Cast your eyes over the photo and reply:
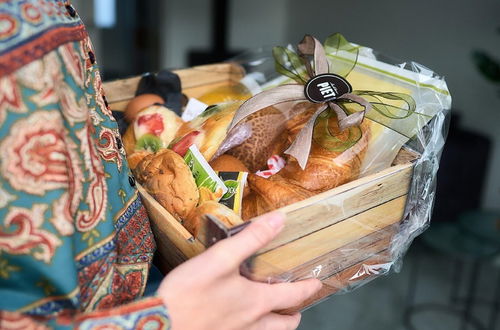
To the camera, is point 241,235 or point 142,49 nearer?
point 241,235

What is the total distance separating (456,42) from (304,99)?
2.31 metres

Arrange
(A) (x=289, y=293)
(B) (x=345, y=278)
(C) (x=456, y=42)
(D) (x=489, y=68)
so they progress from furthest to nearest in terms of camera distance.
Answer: (C) (x=456, y=42) → (D) (x=489, y=68) → (B) (x=345, y=278) → (A) (x=289, y=293)

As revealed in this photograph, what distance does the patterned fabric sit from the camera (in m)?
0.44

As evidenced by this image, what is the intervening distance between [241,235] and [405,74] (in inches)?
16.1

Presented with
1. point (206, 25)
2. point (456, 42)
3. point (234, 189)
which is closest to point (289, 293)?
point (234, 189)

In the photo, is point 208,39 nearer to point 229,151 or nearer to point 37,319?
point 229,151

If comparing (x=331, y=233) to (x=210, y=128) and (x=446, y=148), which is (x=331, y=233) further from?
(x=446, y=148)

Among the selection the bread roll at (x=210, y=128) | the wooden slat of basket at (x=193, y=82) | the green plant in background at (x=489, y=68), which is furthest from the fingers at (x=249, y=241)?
the green plant in background at (x=489, y=68)

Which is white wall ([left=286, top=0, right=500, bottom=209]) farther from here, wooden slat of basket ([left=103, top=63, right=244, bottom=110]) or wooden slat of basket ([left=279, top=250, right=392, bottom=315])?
wooden slat of basket ([left=279, top=250, right=392, bottom=315])

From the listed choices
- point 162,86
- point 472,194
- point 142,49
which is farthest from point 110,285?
point 142,49

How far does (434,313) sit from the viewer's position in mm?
2447

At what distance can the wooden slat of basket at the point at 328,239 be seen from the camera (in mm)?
569

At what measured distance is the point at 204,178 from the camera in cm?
66

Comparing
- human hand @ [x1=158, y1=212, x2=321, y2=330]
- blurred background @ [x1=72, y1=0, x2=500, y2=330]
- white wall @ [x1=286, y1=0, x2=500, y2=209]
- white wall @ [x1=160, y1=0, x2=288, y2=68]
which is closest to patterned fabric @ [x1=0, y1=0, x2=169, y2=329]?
human hand @ [x1=158, y1=212, x2=321, y2=330]
